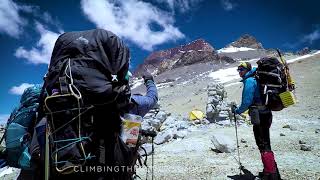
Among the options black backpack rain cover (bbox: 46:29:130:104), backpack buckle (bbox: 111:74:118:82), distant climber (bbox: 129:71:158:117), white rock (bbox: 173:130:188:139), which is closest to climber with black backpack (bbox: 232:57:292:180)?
distant climber (bbox: 129:71:158:117)

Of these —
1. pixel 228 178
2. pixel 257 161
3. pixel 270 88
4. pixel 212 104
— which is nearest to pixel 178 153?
pixel 257 161

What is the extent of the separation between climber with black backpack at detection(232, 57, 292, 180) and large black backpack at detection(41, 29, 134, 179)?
12.1 feet

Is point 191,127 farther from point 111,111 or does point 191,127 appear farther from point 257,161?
point 111,111

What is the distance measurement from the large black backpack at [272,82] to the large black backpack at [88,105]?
3717 millimetres

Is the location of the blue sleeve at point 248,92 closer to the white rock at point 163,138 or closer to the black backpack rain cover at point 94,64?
the black backpack rain cover at point 94,64

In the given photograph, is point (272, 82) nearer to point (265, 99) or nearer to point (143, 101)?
point (265, 99)

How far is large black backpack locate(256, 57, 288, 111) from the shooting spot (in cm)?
570

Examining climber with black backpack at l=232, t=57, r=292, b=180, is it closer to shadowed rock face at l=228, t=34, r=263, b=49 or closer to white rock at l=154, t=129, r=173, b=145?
white rock at l=154, t=129, r=173, b=145

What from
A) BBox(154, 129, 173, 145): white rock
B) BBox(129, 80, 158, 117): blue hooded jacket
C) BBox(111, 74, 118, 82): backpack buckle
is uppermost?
BBox(154, 129, 173, 145): white rock

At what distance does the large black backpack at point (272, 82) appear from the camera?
5.70 metres

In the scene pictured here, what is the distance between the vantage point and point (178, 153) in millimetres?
9445

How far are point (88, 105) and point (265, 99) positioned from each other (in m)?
4.01

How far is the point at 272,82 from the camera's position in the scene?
5746mm

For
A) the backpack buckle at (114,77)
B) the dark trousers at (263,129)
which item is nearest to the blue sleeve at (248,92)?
the dark trousers at (263,129)
